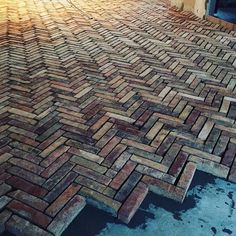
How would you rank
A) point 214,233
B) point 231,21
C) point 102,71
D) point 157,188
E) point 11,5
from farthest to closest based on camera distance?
point 11,5 → point 231,21 → point 102,71 → point 157,188 → point 214,233

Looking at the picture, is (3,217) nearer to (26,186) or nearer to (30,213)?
(30,213)

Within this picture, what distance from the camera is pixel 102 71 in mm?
4070

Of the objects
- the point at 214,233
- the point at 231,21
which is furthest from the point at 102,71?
the point at 231,21

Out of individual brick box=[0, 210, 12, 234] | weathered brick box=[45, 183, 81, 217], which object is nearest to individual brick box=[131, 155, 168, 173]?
weathered brick box=[45, 183, 81, 217]

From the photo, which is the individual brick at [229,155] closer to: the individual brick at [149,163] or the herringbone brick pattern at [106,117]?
the herringbone brick pattern at [106,117]

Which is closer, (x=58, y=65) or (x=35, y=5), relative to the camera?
(x=58, y=65)

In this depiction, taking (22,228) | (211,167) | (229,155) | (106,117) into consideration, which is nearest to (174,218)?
(211,167)

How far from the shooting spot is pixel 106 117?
310cm

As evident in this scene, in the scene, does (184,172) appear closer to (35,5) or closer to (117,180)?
(117,180)

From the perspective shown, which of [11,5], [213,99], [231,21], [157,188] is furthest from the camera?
[11,5]

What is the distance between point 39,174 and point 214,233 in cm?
125

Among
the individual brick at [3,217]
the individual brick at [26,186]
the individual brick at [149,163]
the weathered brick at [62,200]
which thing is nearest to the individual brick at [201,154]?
the individual brick at [149,163]

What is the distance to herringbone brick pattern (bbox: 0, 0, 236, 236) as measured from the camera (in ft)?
7.34

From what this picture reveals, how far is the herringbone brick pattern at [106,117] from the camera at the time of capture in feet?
7.34
